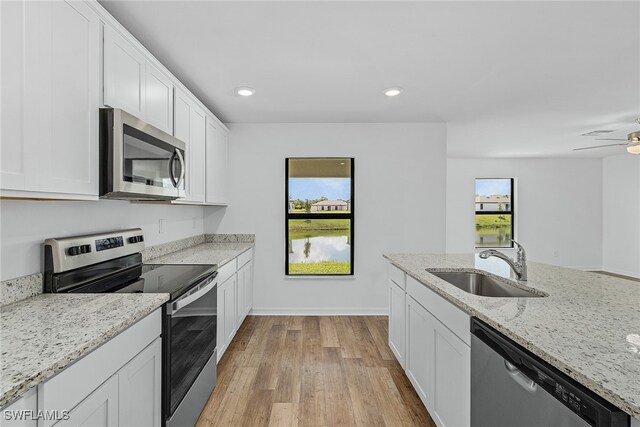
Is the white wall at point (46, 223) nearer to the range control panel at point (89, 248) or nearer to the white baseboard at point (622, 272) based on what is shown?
the range control panel at point (89, 248)

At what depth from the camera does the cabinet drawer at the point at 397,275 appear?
2.47 m

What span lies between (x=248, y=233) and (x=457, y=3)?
3.22m

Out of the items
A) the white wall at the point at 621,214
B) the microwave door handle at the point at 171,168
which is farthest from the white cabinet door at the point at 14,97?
the white wall at the point at 621,214

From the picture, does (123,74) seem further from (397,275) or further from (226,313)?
(397,275)

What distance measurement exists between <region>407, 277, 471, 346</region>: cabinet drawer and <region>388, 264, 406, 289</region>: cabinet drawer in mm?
212

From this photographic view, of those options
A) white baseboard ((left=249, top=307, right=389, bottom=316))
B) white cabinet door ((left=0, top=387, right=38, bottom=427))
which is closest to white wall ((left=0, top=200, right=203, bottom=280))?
white cabinet door ((left=0, top=387, right=38, bottom=427))

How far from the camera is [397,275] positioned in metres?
2.64

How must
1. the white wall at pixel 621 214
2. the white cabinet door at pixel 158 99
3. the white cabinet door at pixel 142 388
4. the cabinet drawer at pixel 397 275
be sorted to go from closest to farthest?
the white cabinet door at pixel 142 388 < the white cabinet door at pixel 158 99 < the cabinet drawer at pixel 397 275 < the white wall at pixel 621 214

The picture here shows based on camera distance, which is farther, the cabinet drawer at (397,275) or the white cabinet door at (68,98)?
the cabinet drawer at (397,275)

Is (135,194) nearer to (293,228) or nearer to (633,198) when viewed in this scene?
(293,228)

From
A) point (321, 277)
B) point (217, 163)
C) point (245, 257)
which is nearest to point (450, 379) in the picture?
point (245, 257)

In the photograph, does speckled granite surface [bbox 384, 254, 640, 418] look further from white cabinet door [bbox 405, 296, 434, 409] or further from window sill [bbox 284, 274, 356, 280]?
window sill [bbox 284, 274, 356, 280]

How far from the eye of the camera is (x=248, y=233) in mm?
4164

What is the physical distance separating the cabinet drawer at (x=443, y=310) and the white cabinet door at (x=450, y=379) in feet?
0.12
